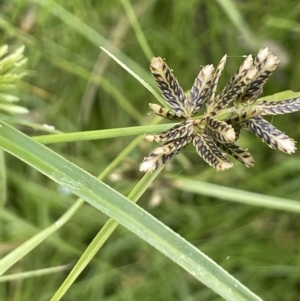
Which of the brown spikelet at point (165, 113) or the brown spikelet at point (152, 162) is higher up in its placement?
the brown spikelet at point (165, 113)

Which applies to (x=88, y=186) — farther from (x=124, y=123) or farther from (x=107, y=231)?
(x=124, y=123)

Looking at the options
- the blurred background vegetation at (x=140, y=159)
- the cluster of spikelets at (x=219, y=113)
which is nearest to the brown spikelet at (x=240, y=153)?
the cluster of spikelets at (x=219, y=113)

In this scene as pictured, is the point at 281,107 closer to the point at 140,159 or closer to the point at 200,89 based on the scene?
the point at 200,89

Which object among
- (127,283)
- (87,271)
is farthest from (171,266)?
(87,271)

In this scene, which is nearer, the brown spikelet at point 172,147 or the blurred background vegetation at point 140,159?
the brown spikelet at point 172,147

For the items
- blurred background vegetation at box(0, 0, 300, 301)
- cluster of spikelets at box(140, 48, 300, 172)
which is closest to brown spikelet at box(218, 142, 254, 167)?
cluster of spikelets at box(140, 48, 300, 172)

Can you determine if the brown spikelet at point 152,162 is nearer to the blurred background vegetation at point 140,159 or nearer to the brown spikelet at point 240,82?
the brown spikelet at point 240,82

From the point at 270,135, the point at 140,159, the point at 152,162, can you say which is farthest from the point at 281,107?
the point at 140,159
